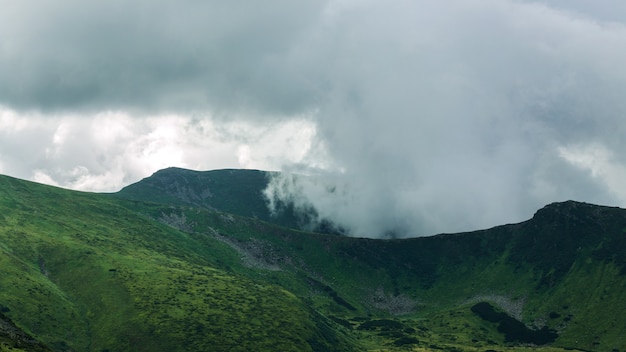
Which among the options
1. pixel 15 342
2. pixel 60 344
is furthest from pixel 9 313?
pixel 15 342

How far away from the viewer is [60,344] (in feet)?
652

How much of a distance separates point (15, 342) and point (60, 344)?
9639 cm

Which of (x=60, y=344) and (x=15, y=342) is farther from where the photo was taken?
(x=60, y=344)

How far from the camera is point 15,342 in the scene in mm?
113562

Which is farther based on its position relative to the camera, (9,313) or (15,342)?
(9,313)

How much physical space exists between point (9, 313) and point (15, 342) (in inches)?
4085

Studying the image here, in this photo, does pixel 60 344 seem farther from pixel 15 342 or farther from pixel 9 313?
pixel 15 342

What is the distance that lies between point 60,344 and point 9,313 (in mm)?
24634

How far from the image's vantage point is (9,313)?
19988 cm

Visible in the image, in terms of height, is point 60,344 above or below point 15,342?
below
